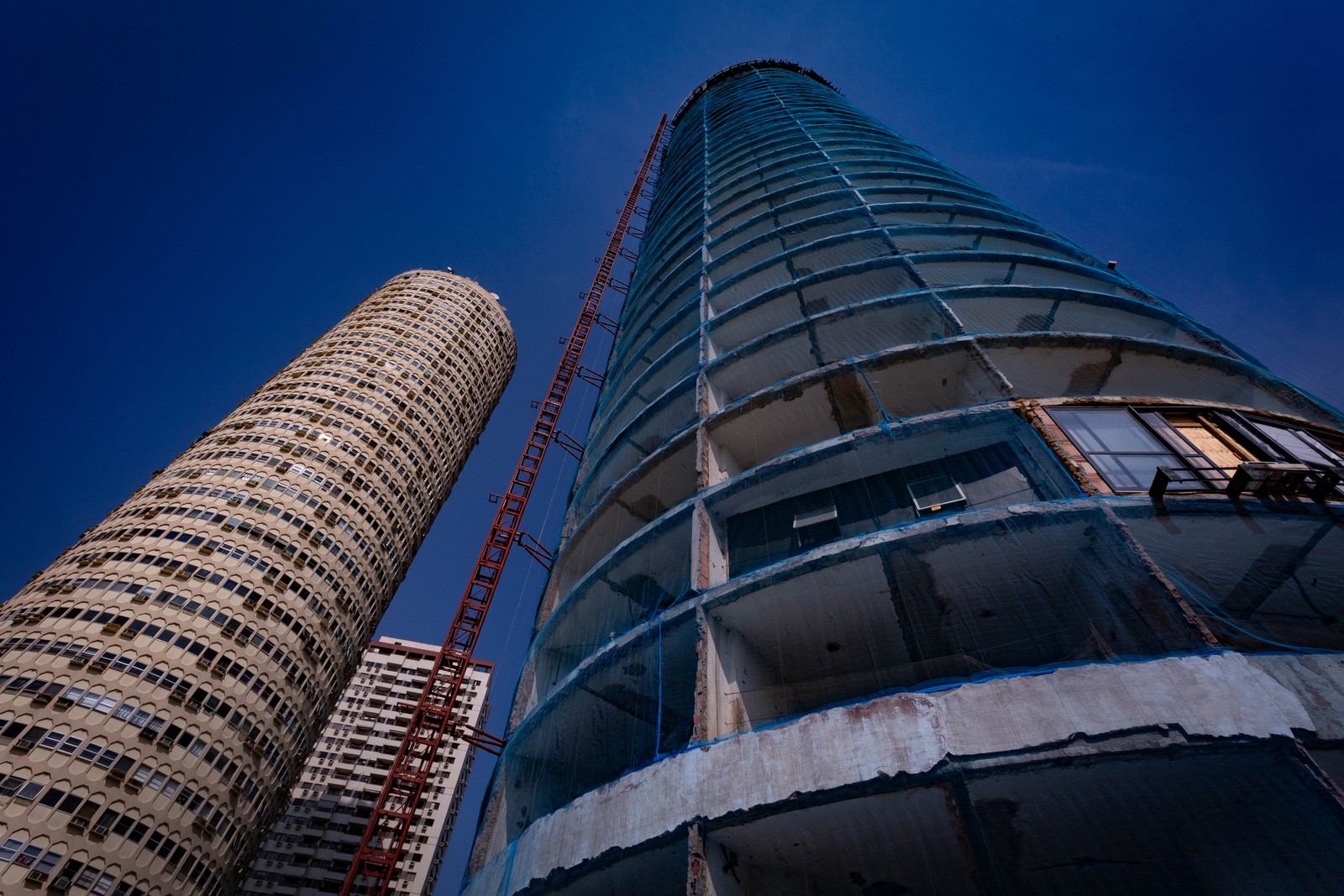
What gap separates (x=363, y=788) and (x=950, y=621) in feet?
235

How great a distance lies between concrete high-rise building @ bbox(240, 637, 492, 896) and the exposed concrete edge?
52863 millimetres

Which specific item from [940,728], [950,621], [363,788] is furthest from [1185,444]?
[363,788]

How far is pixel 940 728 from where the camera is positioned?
5195 mm

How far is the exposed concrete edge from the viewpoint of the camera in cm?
470

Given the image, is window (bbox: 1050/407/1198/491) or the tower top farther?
the tower top

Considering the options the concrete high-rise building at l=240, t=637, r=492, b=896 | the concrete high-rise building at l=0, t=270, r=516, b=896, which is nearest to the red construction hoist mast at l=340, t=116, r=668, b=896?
the concrete high-rise building at l=0, t=270, r=516, b=896

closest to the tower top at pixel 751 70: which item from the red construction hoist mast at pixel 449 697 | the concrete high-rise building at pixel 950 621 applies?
the red construction hoist mast at pixel 449 697

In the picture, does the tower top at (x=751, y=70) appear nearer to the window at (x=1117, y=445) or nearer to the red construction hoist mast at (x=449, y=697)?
the red construction hoist mast at (x=449, y=697)

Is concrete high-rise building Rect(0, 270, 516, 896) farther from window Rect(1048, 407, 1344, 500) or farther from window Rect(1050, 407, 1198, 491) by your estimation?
window Rect(1048, 407, 1344, 500)

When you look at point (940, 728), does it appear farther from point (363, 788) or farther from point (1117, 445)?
point (363, 788)

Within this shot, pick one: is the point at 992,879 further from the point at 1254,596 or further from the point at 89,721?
the point at 89,721

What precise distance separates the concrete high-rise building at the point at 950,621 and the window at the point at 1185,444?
0.04 m

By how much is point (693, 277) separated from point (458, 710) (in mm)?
69099

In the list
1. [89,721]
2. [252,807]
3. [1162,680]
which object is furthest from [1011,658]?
[252,807]
